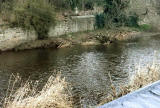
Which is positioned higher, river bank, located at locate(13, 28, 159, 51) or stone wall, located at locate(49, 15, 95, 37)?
stone wall, located at locate(49, 15, 95, 37)

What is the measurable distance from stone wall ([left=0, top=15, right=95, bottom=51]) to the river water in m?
1.69

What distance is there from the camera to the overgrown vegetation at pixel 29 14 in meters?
20.6

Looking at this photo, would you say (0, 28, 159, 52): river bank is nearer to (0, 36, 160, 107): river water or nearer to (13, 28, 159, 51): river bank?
(13, 28, 159, 51): river bank

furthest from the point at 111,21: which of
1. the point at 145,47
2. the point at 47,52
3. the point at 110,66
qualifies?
the point at 110,66

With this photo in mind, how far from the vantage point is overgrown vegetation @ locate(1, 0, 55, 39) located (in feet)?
67.5

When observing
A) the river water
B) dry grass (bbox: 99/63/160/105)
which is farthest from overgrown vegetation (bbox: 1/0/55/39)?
dry grass (bbox: 99/63/160/105)

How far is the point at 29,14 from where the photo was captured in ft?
67.5

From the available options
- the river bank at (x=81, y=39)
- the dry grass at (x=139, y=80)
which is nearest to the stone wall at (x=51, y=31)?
the river bank at (x=81, y=39)

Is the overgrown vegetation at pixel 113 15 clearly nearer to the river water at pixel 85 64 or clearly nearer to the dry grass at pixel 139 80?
the river water at pixel 85 64

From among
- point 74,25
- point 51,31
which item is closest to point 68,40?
point 51,31

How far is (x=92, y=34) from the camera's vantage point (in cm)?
2338

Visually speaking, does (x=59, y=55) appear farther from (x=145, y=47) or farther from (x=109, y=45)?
(x=145, y=47)

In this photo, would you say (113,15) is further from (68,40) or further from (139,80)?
(139,80)

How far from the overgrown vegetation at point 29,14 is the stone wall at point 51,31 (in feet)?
2.04
